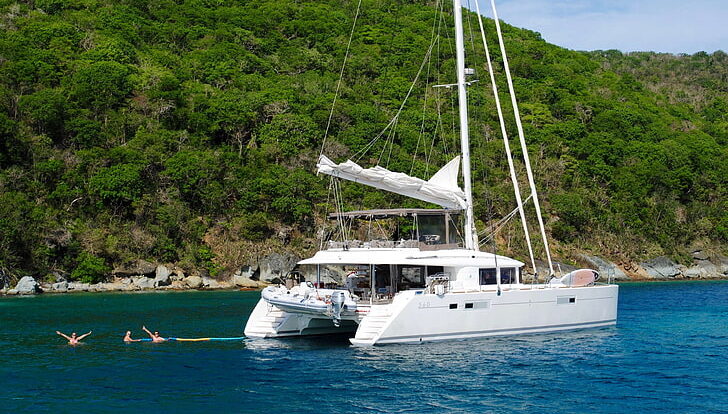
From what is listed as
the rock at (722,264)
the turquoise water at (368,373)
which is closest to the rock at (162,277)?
the turquoise water at (368,373)

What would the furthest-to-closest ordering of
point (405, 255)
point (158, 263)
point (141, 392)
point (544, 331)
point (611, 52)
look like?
point (611, 52) → point (158, 263) → point (544, 331) → point (405, 255) → point (141, 392)

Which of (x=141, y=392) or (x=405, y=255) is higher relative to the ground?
(x=405, y=255)

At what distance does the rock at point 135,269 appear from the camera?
4703 cm

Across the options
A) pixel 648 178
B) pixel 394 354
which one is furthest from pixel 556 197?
pixel 394 354

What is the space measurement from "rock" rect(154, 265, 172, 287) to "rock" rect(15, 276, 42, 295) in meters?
7.36

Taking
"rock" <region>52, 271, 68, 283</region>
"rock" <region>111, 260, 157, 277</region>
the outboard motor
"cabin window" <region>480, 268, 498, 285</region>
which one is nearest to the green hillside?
"rock" <region>52, 271, 68, 283</region>

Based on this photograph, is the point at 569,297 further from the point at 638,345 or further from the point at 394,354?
the point at 394,354

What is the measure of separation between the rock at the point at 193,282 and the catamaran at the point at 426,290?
2542 cm

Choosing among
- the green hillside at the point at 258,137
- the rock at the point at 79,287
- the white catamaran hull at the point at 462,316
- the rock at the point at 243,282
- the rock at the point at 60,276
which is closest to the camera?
the white catamaran hull at the point at 462,316

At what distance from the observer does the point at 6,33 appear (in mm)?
62250

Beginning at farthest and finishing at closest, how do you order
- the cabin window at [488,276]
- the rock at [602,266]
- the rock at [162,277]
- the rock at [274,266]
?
the rock at [602,266] → the rock at [274,266] → the rock at [162,277] → the cabin window at [488,276]

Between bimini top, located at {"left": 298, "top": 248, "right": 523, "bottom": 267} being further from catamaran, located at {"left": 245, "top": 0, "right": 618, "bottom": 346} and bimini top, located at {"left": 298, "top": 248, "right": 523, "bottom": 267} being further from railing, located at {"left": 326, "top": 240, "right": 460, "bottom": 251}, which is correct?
railing, located at {"left": 326, "top": 240, "right": 460, "bottom": 251}

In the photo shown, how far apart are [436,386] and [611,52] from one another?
13919 centimetres

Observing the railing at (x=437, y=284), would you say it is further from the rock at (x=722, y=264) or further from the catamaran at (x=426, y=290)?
the rock at (x=722, y=264)
